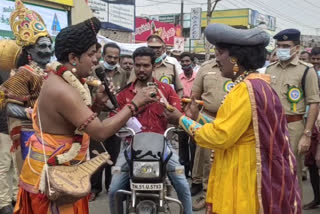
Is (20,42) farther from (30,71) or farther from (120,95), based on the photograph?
(120,95)

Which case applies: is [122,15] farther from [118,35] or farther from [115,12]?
[118,35]

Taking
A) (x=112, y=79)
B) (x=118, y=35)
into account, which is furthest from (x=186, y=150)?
(x=118, y=35)

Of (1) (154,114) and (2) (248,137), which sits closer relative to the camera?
(2) (248,137)

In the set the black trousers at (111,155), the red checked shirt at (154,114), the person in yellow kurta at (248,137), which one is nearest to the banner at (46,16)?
the black trousers at (111,155)

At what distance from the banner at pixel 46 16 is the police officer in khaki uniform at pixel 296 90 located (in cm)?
818

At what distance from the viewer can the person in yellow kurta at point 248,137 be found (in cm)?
250

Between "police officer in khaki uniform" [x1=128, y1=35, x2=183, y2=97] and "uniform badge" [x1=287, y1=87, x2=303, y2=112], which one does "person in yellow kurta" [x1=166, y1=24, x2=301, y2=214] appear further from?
"police officer in khaki uniform" [x1=128, y1=35, x2=183, y2=97]

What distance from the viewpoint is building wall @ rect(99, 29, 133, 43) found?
20.5 m

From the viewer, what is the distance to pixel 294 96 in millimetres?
4598

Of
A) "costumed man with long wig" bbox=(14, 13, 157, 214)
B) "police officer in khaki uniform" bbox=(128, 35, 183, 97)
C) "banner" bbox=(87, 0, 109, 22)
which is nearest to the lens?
"costumed man with long wig" bbox=(14, 13, 157, 214)

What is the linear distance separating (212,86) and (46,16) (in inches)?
340

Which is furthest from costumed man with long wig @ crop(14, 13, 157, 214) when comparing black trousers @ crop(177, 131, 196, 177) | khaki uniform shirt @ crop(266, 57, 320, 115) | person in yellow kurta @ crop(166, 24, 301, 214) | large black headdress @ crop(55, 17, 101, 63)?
black trousers @ crop(177, 131, 196, 177)

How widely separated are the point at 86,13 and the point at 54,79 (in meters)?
12.5

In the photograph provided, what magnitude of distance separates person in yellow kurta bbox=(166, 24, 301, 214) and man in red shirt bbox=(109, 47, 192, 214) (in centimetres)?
127
